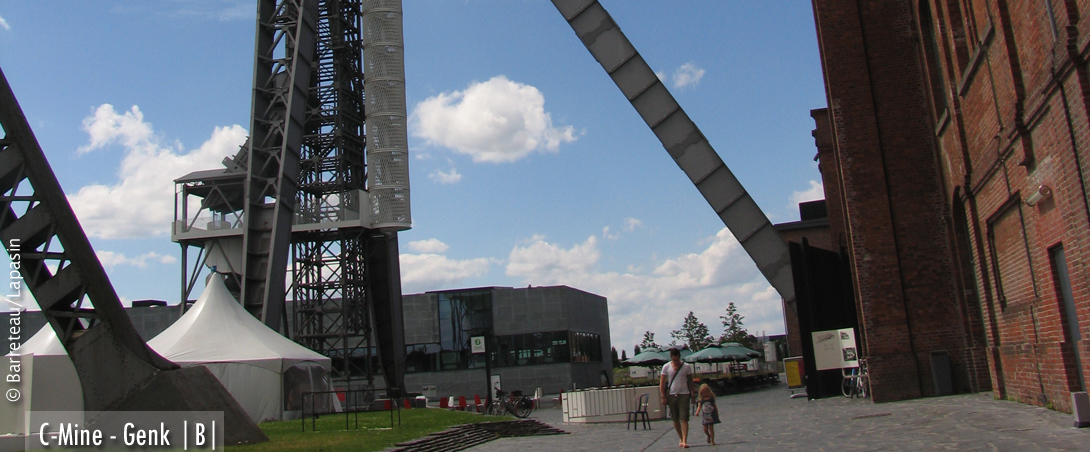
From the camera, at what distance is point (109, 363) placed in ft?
42.3

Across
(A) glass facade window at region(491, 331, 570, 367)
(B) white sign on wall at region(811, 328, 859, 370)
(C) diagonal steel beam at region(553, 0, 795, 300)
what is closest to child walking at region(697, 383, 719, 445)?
(B) white sign on wall at region(811, 328, 859, 370)

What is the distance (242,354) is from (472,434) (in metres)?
8.82

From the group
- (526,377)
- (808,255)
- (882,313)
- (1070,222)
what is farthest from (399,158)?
(1070,222)

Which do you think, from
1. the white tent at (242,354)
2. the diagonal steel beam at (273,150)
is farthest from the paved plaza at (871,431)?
the diagonal steel beam at (273,150)

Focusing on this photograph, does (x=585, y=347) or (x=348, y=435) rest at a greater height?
(x=585, y=347)

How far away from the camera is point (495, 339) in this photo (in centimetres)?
4900

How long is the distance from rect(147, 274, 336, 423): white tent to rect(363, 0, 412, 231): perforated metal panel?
52.9 feet

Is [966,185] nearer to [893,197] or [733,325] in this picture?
[893,197]

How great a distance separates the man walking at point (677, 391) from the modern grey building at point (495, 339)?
117 ft

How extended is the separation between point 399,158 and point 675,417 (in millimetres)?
31951

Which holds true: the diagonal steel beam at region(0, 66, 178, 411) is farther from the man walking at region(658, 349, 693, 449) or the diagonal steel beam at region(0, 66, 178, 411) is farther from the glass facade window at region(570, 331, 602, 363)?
the glass facade window at region(570, 331, 602, 363)

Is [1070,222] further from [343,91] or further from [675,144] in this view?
[343,91]

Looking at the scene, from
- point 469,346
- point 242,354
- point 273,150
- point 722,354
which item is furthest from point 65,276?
point 469,346

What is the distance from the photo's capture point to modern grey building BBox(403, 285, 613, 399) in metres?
48.0
